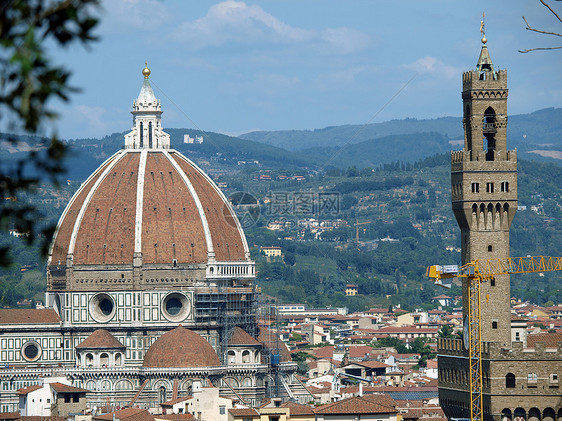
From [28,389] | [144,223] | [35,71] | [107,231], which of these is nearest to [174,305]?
[144,223]

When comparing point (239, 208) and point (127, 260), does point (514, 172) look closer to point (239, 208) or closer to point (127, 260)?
point (127, 260)

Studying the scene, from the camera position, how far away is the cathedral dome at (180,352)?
8819 cm

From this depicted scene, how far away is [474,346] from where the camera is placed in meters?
59.1

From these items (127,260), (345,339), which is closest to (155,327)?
(127,260)

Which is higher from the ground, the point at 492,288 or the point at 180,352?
the point at 492,288

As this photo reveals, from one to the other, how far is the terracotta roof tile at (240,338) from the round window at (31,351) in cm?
1191

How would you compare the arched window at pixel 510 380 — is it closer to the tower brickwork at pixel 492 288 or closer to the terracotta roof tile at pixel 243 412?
the tower brickwork at pixel 492 288

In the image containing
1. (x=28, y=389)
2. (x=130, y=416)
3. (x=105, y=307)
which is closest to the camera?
(x=130, y=416)

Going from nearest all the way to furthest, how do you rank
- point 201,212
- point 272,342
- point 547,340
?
point 547,340, point 272,342, point 201,212

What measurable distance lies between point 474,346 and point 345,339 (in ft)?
343

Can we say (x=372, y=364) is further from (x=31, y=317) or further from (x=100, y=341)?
(x=31, y=317)

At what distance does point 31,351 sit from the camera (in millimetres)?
94188

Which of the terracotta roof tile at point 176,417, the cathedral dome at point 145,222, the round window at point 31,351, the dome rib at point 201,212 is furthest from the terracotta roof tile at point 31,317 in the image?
the terracotta roof tile at point 176,417

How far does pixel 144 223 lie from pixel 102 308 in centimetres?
577
